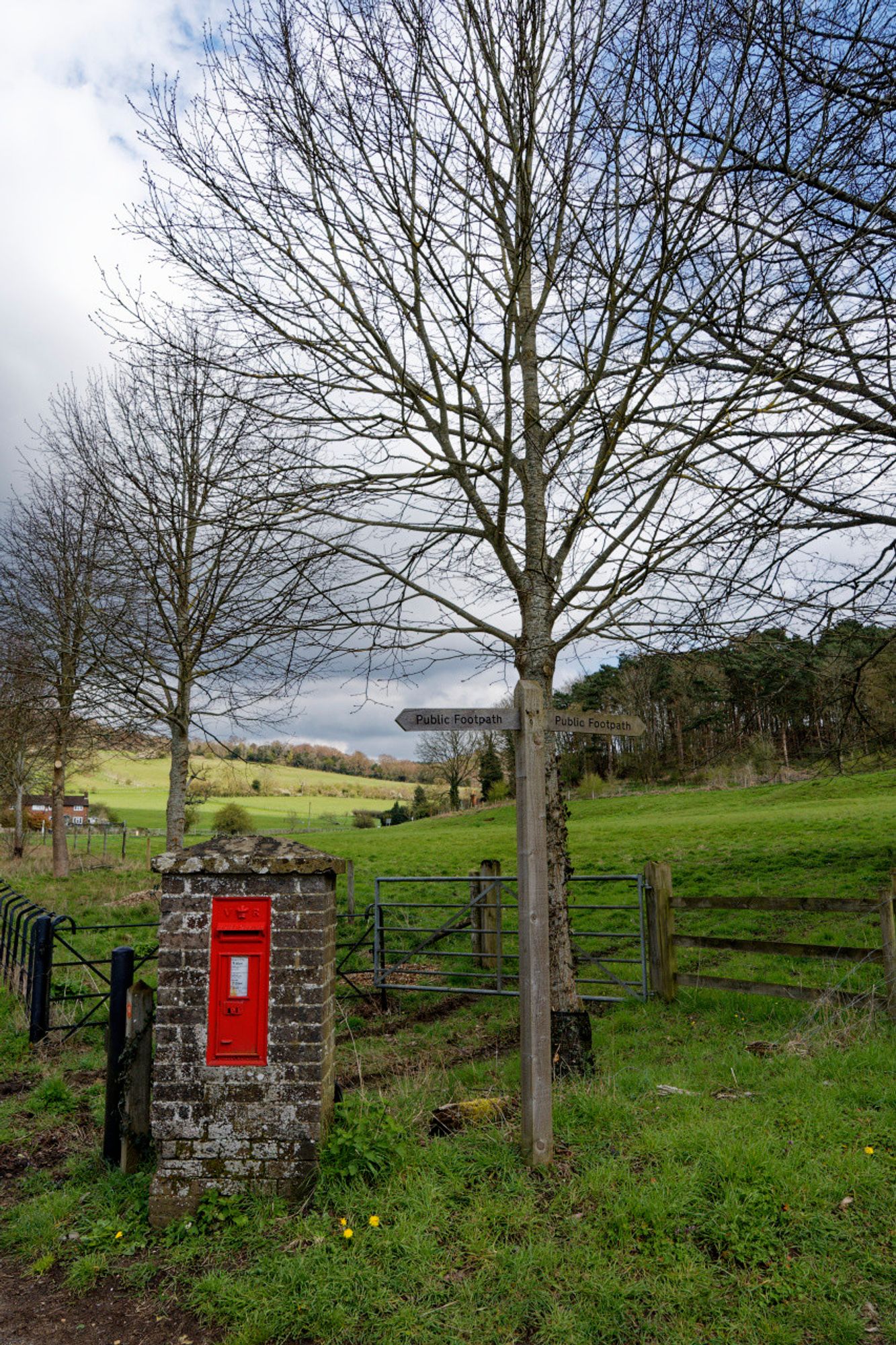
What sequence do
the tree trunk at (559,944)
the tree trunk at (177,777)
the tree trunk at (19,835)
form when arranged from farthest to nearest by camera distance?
→ the tree trunk at (19,835) < the tree trunk at (177,777) < the tree trunk at (559,944)

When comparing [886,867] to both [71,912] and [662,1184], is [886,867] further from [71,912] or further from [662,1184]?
[71,912]

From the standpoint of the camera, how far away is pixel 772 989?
7.53 metres

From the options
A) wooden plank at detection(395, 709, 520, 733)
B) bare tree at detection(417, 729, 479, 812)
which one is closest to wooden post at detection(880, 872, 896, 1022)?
wooden plank at detection(395, 709, 520, 733)

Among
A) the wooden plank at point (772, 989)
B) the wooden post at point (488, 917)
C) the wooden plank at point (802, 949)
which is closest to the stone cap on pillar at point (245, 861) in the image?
the wooden plank at point (772, 989)

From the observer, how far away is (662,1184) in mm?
3766

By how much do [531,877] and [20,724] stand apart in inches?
792

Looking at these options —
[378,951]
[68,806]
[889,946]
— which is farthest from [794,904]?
[68,806]

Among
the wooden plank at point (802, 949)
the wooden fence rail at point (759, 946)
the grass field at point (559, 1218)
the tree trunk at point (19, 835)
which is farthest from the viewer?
the tree trunk at point (19, 835)

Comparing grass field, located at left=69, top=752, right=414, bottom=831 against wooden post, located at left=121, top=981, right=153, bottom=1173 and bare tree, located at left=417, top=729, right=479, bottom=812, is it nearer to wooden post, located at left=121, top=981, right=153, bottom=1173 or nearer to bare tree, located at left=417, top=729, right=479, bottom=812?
bare tree, located at left=417, top=729, right=479, bottom=812

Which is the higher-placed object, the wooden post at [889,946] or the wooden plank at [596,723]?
the wooden plank at [596,723]

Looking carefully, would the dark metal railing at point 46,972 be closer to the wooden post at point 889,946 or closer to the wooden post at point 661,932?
the wooden post at point 661,932

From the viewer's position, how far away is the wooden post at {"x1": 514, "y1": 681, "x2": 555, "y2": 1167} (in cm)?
422

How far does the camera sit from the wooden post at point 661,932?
8805mm

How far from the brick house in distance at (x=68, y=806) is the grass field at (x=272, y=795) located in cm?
176
